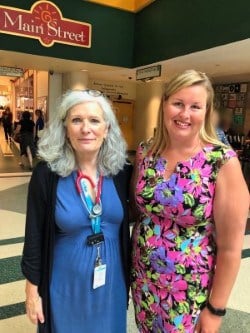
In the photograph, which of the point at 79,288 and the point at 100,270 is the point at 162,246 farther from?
the point at 79,288

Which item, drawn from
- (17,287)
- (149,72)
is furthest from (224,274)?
(149,72)

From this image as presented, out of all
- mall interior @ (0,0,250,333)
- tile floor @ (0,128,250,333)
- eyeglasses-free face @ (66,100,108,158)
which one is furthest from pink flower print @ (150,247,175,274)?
mall interior @ (0,0,250,333)

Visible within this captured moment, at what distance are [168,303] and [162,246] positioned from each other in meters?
0.24

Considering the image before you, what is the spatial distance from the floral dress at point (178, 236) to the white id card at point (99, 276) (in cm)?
15

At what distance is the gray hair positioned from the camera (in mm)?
1300

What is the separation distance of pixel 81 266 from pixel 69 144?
1.63 feet

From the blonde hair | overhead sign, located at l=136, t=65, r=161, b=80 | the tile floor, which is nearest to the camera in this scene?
the blonde hair

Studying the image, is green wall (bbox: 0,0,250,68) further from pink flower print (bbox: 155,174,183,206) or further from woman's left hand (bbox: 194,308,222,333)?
woman's left hand (bbox: 194,308,222,333)

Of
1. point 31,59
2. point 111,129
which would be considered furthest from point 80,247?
point 31,59

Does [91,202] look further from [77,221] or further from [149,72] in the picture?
[149,72]

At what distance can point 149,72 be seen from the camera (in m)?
8.29

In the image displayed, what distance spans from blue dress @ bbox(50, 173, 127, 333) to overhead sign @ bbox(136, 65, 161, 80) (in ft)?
23.4

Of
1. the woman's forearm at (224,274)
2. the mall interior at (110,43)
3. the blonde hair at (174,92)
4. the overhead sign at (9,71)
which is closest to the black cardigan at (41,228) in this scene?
the blonde hair at (174,92)

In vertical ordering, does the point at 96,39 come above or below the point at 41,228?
above
